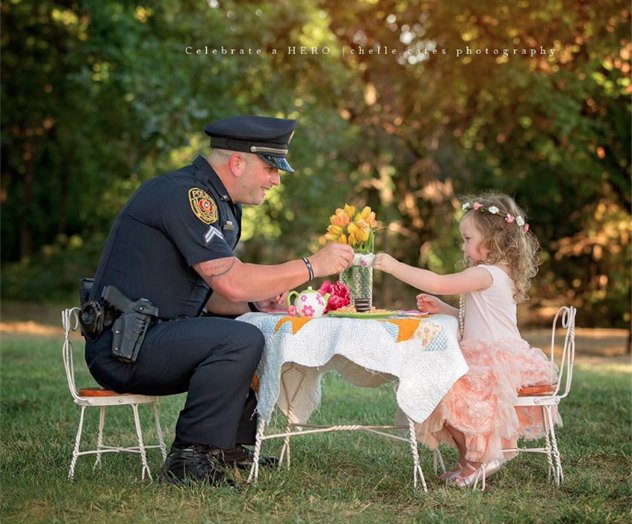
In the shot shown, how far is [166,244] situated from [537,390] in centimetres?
180

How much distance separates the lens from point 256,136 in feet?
13.7

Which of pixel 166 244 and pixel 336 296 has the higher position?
pixel 166 244

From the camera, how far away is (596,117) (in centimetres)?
1217

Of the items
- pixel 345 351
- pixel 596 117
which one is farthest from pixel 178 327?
pixel 596 117

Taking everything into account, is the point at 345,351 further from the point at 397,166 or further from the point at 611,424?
the point at 397,166

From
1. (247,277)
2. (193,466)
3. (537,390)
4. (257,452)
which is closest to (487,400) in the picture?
(537,390)

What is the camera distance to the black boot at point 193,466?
393cm

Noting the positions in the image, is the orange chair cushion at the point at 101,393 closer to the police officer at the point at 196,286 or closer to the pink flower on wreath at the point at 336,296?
the police officer at the point at 196,286

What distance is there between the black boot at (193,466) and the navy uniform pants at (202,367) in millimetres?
51

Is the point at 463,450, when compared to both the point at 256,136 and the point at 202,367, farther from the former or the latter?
the point at 256,136

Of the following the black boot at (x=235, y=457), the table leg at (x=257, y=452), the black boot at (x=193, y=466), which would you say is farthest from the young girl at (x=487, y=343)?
the black boot at (x=193, y=466)

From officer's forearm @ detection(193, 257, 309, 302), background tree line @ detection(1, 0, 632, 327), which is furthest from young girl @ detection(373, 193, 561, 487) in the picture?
background tree line @ detection(1, 0, 632, 327)

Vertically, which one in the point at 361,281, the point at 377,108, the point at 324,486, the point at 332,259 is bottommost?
the point at 324,486

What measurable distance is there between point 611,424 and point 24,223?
63.2 feet
